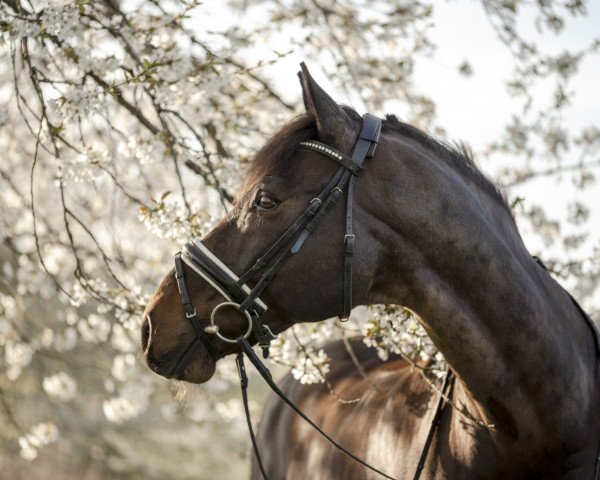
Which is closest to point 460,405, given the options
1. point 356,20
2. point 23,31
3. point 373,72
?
point 23,31

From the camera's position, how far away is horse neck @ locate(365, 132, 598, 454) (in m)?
2.49

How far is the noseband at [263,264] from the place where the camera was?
2.43 m

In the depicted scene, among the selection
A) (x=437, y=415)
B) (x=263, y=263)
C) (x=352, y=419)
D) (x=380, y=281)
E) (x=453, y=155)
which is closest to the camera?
(x=263, y=263)

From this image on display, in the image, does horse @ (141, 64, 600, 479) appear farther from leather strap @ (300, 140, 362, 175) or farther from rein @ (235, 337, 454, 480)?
rein @ (235, 337, 454, 480)

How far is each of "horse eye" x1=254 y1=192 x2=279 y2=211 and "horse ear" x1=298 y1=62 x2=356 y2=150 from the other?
0.28 meters

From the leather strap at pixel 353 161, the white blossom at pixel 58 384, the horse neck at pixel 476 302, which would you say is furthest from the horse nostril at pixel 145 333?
the white blossom at pixel 58 384

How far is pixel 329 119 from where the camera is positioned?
8.25 ft

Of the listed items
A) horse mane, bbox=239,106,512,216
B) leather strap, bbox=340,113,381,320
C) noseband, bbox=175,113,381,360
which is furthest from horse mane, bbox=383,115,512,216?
noseband, bbox=175,113,381,360

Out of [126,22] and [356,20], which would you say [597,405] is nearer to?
[126,22]

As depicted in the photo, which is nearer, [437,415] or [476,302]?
[476,302]

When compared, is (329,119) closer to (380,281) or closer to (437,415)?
(380,281)

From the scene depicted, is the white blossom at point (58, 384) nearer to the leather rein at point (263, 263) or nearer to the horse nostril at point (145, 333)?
the horse nostril at point (145, 333)

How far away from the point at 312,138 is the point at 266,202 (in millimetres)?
286

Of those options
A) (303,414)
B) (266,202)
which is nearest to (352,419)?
(303,414)
